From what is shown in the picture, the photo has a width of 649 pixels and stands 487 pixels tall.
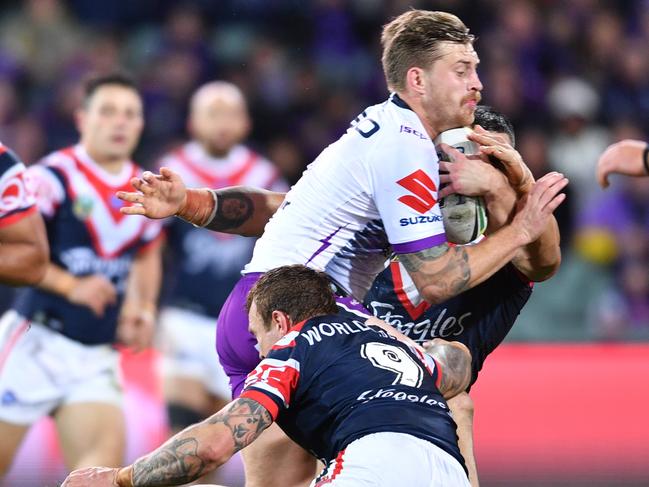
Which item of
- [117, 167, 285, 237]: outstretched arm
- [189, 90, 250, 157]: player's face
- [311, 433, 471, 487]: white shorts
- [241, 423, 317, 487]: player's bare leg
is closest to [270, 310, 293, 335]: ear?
[311, 433, 471, 487]: white shorts

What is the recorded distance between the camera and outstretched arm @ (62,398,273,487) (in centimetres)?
372

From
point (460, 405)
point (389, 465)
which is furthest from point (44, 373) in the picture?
point (389, 465)

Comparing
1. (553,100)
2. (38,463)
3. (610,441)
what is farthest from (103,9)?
(610,441)

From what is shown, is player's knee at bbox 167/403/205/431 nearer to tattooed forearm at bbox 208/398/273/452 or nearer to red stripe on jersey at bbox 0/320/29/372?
red stripe on jersey at bbox 0/320/29/372

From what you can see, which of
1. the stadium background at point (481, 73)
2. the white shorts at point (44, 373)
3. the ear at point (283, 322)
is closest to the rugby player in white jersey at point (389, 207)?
the ear at point (283, 322)

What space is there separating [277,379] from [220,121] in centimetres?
488

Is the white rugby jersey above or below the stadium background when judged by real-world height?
below

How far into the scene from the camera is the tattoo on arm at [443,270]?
4457 mm

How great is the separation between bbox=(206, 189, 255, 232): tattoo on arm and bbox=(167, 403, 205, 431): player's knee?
10.2 feet

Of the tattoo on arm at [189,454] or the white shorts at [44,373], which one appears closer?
the tattoo on arm at [189,454]

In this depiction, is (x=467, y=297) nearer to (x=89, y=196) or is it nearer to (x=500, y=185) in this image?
(x=500, y=185)

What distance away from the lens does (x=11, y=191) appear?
16.8ft

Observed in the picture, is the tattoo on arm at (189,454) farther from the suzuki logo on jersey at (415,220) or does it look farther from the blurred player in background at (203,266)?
the blurred player in background at (203,266)

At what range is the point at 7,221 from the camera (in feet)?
16.8
